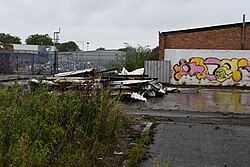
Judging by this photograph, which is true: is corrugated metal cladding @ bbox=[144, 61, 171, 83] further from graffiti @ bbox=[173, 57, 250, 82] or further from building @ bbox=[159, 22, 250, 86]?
graffiti @ bbox=[173, 57, 250, 82]

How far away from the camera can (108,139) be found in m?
7.87

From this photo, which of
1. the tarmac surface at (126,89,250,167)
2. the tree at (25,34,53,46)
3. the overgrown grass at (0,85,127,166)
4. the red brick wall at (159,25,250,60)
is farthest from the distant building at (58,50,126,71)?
the tree at (25,34,53,46)

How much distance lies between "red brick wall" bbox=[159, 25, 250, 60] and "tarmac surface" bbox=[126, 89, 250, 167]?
1738 cm

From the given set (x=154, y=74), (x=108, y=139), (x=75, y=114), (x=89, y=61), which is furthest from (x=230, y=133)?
(x=89, y=61)

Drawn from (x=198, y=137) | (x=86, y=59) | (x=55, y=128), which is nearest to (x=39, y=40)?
(x=86, y=59)

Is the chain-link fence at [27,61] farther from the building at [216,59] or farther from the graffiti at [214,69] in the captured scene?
the graffiti at [214,69]

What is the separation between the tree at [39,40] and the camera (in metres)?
86.0

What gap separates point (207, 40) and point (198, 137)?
24.4 meters

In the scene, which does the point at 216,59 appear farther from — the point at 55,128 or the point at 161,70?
the point at 55,128

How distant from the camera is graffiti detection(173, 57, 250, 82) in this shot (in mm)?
31891

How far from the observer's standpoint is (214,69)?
1260 inches

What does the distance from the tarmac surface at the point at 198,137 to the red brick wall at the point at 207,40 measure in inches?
684

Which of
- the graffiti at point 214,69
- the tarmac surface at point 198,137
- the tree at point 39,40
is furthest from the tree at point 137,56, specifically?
the tree at point 39,40

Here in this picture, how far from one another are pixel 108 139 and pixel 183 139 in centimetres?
195
